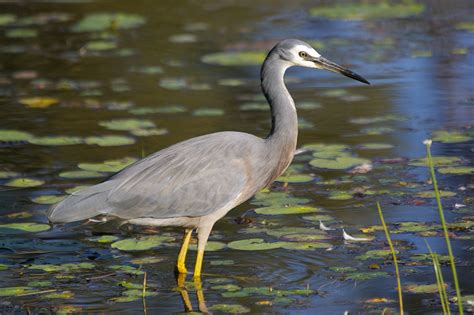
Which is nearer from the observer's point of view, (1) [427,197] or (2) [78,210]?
(2) [78,210]

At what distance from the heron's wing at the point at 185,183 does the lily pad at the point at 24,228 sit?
0.93 m

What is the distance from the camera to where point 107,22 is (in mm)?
15625

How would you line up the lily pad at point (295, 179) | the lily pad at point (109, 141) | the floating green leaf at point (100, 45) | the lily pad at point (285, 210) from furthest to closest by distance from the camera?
1. the floating green leaf at point (100, 45)
2. the lily pad at point (109, 141)
3. the lily pad at point (295, 179)
4. the lily pad at point (285, 210)

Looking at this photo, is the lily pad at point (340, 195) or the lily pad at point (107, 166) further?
the lily pad at point (107, 166)

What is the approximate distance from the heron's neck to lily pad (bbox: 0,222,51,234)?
177 cm

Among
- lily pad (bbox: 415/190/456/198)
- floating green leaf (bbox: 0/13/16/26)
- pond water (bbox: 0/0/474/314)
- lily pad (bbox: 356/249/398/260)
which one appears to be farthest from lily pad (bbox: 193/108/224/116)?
floating green leaf (bbox: 0/13/16/26)

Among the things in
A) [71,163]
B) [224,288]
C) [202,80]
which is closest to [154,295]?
[224,288]

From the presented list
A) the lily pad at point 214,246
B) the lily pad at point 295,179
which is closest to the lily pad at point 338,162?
the lily pad at point 295,179

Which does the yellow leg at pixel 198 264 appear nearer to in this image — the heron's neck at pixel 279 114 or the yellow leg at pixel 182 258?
the yellow leg at pixel 182 258

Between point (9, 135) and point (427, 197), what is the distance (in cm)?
405

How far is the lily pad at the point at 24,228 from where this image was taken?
24.8 ft

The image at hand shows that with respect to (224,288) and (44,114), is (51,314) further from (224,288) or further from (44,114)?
(44,114)

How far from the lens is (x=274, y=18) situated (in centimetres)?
1600

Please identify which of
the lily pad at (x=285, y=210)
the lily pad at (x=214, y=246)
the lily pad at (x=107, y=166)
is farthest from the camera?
the lily pad at (x=107, y=166)
